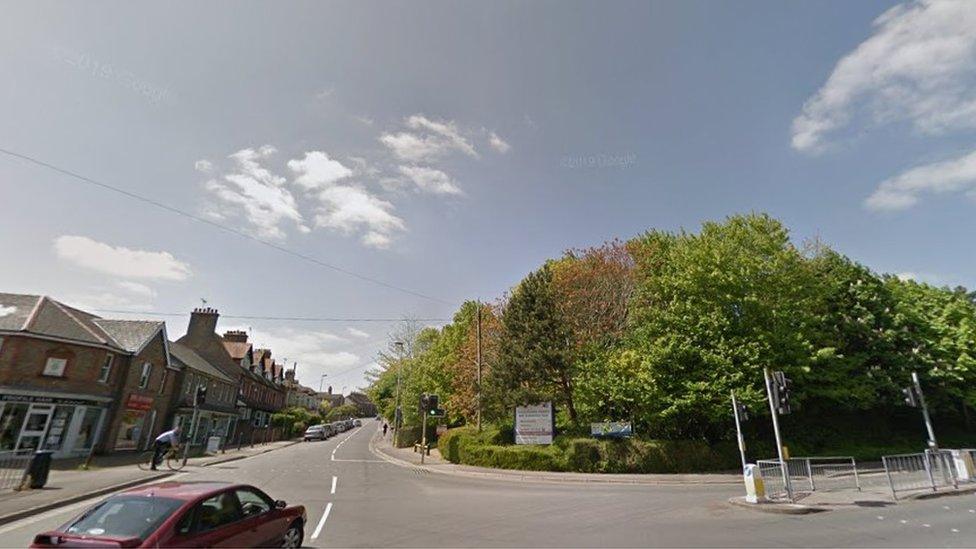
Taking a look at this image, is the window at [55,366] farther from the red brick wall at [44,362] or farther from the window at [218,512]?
the window at [218,512]

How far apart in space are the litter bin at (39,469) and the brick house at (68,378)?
12.3m

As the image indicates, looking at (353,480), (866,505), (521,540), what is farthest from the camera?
(353,480)

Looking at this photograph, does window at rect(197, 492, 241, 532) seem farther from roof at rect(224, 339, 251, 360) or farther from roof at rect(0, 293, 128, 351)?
roof at rect(224, 339, 251, 360)

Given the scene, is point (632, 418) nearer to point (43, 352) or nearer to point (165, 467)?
point (165, 467)

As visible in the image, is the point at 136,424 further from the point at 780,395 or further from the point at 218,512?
the point at 780,395

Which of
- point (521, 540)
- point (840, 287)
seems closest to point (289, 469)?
point (521, 540)

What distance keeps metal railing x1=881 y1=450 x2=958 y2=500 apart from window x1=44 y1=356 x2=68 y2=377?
38.2 m

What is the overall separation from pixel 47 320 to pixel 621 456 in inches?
1242

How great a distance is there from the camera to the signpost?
25.5 m

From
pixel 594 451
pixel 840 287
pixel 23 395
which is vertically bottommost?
pixel 594 451

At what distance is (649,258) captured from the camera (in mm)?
30641

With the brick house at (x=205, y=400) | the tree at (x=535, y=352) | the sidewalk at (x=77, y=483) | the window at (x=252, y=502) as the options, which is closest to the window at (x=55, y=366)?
the sidewalk at (x=77, y=483)

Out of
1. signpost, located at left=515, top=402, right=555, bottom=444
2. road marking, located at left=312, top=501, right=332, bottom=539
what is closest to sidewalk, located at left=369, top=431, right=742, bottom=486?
signpost, located at left=515, top=402, right=555, bottom=444

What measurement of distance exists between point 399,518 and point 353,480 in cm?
869
